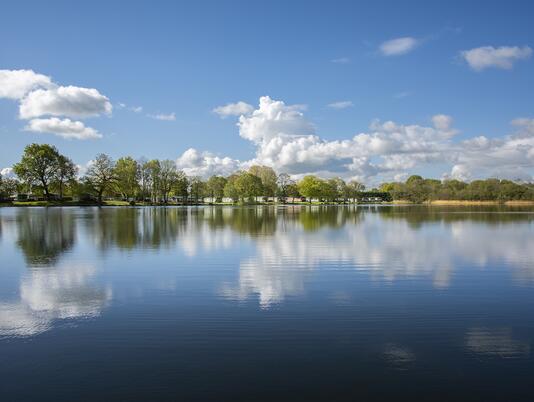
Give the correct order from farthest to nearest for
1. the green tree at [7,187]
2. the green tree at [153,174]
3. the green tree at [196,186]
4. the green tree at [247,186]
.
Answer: the green tree at [196,186] < the green tree at [247,186] < the green tree at [153,174] < the green tree at [7,187]

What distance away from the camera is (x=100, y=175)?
347 ft

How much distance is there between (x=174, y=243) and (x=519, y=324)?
18145 mm

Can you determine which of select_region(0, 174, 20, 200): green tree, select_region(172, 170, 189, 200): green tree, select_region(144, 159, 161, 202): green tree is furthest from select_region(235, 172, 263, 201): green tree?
select_region(0, 174, 20, 200): green tree

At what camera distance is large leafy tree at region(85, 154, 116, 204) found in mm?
104562

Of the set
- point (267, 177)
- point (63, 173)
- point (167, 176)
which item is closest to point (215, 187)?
point (267, 177)

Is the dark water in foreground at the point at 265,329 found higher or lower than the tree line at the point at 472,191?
lower

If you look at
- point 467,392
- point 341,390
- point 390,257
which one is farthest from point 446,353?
point 390,257

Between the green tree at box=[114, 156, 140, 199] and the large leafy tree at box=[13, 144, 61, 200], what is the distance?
15.2 meters

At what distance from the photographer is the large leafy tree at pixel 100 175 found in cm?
10456

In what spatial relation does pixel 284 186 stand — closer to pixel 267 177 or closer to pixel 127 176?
pixel 267 177

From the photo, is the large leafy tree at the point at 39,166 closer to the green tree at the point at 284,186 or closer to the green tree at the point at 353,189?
the green tree at the point at 284,186

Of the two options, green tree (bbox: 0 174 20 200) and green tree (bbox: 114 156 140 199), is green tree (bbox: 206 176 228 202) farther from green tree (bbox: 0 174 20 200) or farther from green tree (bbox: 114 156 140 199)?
green tree (bbox: 0 174 20 200)

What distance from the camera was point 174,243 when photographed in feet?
76.4

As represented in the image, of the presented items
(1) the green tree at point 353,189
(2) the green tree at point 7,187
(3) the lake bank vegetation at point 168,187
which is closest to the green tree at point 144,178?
(3) the lake bank vegetation at point 168,187
